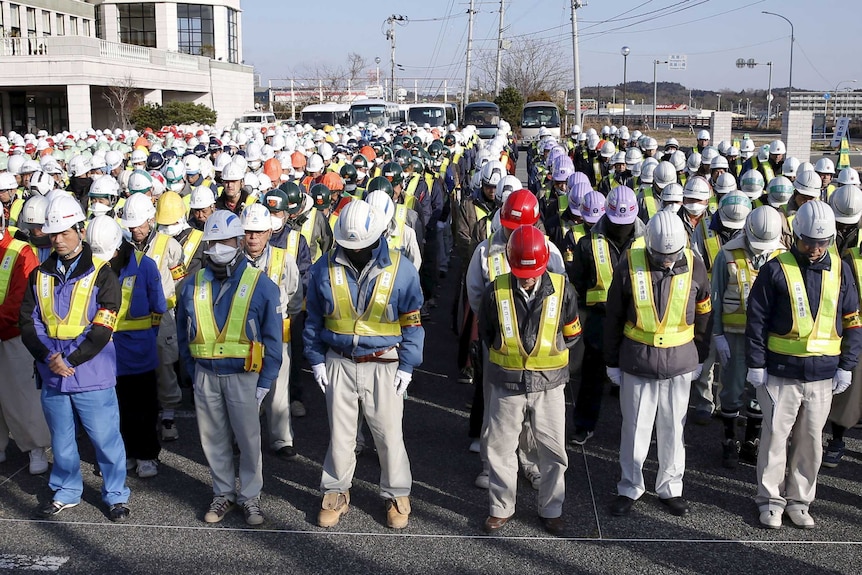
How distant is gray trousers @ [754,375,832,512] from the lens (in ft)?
18.3

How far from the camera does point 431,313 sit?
11477mm

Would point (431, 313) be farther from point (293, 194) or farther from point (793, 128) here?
point (793, 128)

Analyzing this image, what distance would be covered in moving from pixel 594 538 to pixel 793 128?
22.4 meters

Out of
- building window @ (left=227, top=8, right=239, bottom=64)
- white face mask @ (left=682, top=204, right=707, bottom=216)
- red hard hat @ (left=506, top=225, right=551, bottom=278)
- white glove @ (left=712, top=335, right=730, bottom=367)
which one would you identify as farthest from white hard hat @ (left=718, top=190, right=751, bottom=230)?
building window @ (left=227, top=8, right=239, bottom=64)

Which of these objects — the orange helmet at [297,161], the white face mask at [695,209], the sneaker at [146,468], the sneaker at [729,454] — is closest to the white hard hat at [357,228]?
the sneaker at [146,468]

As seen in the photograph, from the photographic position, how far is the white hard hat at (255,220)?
656cm

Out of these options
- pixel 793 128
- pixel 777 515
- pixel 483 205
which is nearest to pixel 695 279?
pixel 777 515

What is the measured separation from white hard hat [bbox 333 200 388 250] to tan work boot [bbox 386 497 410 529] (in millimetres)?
1664

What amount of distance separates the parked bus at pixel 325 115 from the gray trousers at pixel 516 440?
37.8 m

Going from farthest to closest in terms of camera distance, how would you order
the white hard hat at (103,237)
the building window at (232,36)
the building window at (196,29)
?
the building window at (232,36) < the building window at (196,29) < the white hard hat at (103,237)

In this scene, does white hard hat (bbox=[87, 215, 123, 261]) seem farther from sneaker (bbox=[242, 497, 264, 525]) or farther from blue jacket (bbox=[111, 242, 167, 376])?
sneaker (bbox=[242, 497, 264, 525])

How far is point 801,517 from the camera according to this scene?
220 inches

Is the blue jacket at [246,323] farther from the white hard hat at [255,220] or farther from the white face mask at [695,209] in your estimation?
the white face mask at [695,209]

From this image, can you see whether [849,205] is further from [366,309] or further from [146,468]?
[146,468]
